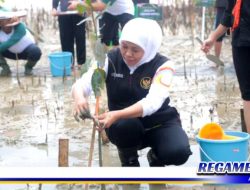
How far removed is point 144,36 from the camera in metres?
3.37

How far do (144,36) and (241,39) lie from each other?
2.20 ft

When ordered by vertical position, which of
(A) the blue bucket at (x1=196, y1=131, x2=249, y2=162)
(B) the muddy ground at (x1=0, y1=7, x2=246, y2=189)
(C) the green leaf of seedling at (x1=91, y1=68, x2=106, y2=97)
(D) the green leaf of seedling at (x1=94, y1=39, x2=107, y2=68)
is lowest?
(B) the muddy ground at (x1=0, y1=7, x2=246, y2=189)

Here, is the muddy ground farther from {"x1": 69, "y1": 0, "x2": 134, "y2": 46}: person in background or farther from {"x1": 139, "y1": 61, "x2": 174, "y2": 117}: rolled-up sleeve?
{"x1": 69, "y1": 0, "x2": 134, "y2": 46}: person in background

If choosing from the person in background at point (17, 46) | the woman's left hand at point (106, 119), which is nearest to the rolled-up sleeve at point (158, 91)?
the woman's left hand at point (106, 119)

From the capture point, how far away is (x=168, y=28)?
1028cm

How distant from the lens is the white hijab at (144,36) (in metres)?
3.36

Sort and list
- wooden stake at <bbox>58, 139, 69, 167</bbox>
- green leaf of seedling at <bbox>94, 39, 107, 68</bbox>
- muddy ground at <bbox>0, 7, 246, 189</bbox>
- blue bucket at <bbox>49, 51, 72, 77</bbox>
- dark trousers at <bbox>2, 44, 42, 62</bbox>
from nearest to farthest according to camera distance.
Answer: green leaf of seedling at <bbox>94, 39, 107, 68</bbox> → wooden stake at <bbox>58, 139, 69, 167</bbox> → muddy ground at <bbox>0, 7, 246, 189</bbox> → blue bucket at <bbox>49, 51, 72, 77</bbox> → dark trousers at <bbox>2, 44, 42, 62</bbox>

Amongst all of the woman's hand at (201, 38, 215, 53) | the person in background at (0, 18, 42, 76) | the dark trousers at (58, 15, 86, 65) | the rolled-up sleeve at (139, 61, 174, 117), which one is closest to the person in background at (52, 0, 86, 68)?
the dark trousers at (58, 15, 86, 65)

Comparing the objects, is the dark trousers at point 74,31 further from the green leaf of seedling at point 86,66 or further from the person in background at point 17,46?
the green leaf of seedling at point 86,66

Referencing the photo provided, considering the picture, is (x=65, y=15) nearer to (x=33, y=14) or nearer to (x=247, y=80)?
(x=247, y=80)

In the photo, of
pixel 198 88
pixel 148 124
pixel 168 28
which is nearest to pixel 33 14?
pixel 168 28

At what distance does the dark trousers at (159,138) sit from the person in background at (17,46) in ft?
12.3

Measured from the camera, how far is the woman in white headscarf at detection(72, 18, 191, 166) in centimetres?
335

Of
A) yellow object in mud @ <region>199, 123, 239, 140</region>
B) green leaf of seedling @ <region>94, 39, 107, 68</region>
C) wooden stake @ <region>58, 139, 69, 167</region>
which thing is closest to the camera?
green leaf of seedling @ <region>94, 39, 107, 68</region>
